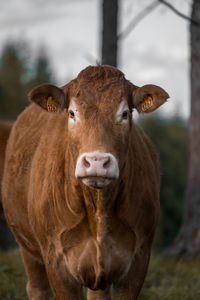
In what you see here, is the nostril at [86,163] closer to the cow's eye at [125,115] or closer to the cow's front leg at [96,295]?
the cow's eye at [125,115]

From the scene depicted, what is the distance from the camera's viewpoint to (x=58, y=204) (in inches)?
166

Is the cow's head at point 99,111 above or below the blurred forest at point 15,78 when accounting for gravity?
below

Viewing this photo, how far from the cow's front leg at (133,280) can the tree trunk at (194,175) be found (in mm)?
4323

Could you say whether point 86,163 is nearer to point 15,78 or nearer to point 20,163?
point 20,163

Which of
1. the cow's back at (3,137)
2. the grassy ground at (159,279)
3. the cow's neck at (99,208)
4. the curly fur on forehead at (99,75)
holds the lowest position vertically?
the grassy ground at (159,279)

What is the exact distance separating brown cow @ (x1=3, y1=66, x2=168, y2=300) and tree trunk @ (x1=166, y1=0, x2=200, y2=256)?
4220 mm

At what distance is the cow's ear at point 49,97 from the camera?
398cm

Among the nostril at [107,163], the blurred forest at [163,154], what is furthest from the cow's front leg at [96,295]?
the blurred forest at [163,154]

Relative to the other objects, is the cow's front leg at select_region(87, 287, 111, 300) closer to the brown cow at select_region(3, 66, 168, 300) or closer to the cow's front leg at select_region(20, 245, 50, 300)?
the cow's front leg at select_region(20, 245, 50, 300)

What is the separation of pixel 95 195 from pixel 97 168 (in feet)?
2.42

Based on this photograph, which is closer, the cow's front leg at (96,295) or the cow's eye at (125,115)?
the cow's eye at (125,115)

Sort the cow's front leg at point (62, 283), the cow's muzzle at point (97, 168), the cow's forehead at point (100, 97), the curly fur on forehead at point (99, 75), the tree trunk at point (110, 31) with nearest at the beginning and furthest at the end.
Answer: the cow's muzzle at point (97, 168), the cow's forehead at point (100, 97), the curly fur on forehead at point (99, 75), the cow's front leg at point (62, 283), the tree trunk at point (110, 31)

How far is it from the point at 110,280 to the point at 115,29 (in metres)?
5.27

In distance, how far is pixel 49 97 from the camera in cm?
407
